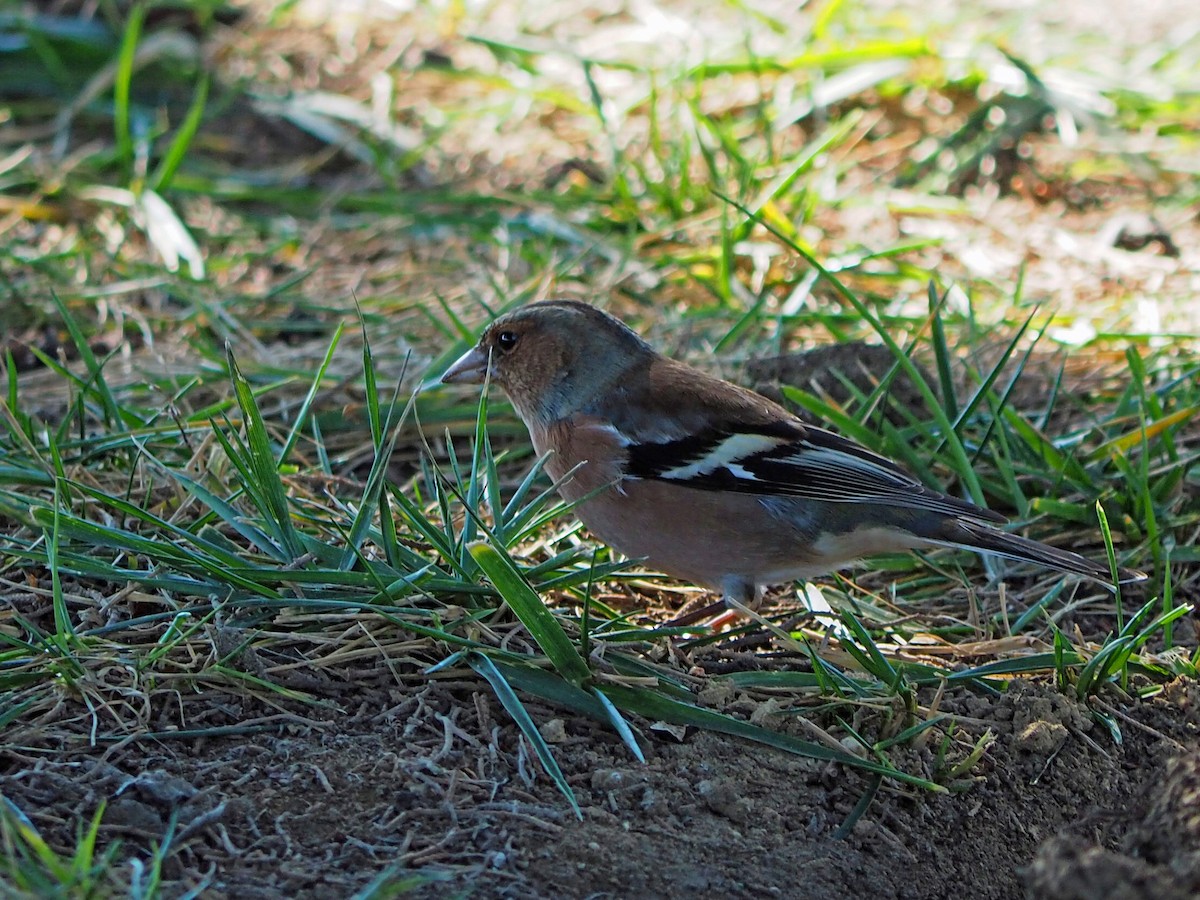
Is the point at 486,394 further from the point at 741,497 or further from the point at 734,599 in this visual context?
the point at 734,599

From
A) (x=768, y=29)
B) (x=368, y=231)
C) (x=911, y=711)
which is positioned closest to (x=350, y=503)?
(x=911, y=711)

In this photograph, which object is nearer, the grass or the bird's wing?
the grass

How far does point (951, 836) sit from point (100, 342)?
3.56 meters

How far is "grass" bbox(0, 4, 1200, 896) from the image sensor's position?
2.92m

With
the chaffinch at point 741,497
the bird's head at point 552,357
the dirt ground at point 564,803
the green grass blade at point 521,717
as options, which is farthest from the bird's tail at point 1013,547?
the green grass blade at point 521,717

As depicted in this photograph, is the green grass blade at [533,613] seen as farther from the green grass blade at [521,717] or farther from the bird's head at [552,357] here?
the bird's head at [552,357]

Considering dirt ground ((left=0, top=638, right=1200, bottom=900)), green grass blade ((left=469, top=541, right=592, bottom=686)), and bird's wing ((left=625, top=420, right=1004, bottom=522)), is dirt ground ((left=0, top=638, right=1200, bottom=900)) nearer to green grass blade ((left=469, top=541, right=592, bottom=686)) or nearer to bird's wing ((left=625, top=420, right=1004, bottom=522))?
green grass blade ((left=469, top=541, right=592, bottom=686))

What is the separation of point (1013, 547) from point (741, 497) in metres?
0.70

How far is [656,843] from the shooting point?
8.31ft

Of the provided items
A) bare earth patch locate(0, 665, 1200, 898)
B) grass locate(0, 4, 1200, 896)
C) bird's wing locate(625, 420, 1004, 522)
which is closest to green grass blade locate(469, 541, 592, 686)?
grass locate(0, 4, 1200, 896)

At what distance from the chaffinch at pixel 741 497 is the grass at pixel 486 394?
19 cm

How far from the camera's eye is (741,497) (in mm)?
3555

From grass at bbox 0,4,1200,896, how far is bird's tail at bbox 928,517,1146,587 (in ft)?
0.43

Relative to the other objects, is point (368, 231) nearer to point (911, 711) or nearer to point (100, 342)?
point (100, 342)
